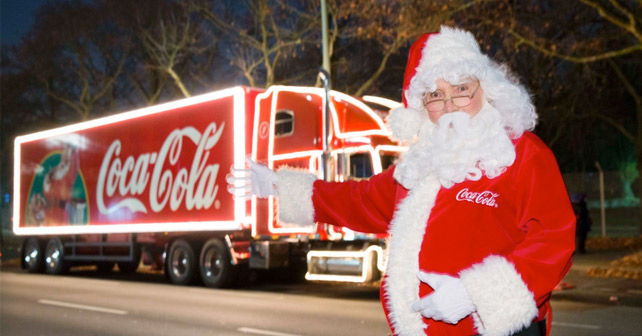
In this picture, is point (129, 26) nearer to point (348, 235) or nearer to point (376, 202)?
point (348, 235)

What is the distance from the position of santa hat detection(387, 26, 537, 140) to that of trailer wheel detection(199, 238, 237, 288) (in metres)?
12.3

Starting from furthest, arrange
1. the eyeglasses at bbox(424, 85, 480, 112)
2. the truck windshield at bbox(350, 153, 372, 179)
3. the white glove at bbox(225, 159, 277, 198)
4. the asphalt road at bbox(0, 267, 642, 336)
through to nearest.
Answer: the truck windshield at bbox(350, 153, 372, 179), the asphalt road at bbox(0, 267, 642, 336), the white glove at bbox(225, 159, 277, 198), the eyeglasses at bbox(424, 85, 480, 112)

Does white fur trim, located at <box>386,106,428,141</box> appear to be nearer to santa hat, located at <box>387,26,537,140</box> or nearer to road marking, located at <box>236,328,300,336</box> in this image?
santa hat, located at <box>387,26,537,140</box>

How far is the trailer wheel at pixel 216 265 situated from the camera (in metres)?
15.3

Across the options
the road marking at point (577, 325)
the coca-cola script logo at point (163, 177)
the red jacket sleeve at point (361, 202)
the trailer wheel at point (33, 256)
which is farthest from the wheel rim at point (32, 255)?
the red jacket sleeve at point (361, 202)

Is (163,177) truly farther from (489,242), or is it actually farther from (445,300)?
(445,300)

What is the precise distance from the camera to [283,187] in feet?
11.7

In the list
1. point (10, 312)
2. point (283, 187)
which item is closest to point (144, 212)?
point (10, 312)

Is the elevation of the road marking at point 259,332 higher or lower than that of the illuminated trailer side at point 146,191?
lower

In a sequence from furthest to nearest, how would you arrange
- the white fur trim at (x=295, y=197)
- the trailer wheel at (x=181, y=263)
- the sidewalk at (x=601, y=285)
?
the trailer wheel at (x=181, y=263) → the sidewalk at (x=601, y=285) → the white fur trim at (x=295, y=197)

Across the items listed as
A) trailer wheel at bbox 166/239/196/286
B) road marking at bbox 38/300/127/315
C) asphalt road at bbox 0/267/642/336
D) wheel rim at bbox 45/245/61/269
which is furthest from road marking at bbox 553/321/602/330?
wheel rim at bbox 45/245/61/269

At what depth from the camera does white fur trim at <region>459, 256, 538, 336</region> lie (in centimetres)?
255

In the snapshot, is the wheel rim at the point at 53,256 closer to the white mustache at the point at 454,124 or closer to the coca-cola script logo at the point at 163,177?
the coca-cola script logo at the point at 163,177

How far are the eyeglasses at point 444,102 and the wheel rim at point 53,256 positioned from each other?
20.1 m
